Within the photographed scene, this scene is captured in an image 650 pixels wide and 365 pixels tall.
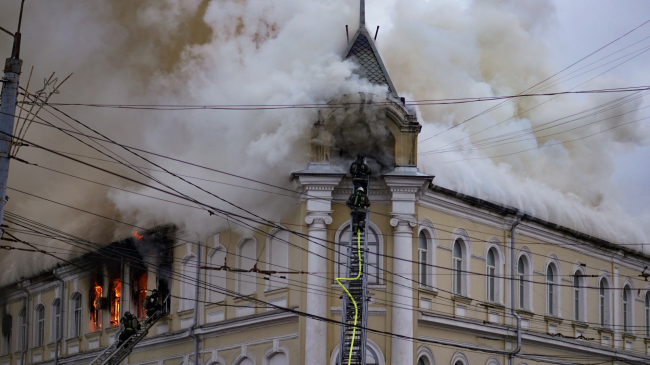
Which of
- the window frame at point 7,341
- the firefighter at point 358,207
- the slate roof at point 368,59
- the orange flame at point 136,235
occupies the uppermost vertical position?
the slate roof at point 368,59

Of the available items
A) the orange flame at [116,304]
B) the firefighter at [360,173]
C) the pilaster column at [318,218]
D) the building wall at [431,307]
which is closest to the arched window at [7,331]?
the building wall at [431,307]

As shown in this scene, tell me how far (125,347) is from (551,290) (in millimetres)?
15281

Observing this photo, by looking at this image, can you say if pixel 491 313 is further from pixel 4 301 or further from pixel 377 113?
pixel 4 301

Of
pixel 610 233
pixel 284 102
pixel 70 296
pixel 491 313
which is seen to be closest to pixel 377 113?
pixel 284 102

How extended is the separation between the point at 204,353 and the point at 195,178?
592cm

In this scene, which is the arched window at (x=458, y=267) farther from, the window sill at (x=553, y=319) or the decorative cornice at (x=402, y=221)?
the window sill at (x=553, y=319)

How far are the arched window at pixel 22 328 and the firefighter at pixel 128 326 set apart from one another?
535 inches

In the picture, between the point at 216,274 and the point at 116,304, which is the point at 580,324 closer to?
the point at 216,274

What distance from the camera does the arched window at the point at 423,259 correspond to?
106ft

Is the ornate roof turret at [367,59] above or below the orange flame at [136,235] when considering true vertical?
above

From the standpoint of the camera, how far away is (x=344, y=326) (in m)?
28.1

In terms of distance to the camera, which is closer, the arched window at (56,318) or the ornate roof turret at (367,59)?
the ornate roof turret at (367,59)

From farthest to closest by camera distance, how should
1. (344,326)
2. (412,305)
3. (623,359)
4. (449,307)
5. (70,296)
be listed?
1. (70,296)
2. (623,359)
3. (449,307)
4. (412,305)
5. (344,326)

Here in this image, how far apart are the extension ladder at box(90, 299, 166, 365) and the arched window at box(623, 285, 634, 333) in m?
19.0
